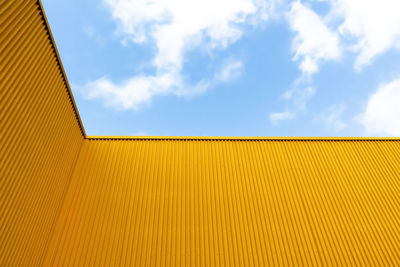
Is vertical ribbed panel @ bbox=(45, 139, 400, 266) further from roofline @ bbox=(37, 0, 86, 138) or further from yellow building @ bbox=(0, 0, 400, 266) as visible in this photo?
roofline @ bbox=(37, 0, 86, 138)

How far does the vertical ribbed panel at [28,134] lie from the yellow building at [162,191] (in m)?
0.03

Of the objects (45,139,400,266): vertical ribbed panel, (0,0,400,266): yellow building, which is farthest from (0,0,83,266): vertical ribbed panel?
(45,139,400,266): vertical ribbed panel

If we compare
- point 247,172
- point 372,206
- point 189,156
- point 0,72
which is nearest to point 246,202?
point 247,172

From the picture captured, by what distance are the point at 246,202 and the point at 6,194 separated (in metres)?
6.31

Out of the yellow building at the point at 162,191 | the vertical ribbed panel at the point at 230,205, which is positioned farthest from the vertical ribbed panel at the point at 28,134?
the vertical ribbed panel at the point at 230,205

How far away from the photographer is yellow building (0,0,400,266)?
530cm

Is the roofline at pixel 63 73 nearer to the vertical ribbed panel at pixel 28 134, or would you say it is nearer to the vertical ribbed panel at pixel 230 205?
the vertical ribbed panel at pixel 28 134

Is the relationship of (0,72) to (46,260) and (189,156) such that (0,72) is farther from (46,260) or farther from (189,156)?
(189,156)

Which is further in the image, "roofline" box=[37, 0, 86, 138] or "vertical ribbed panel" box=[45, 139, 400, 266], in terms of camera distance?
"vertical ribbed panel" box=[45, 139, 400, 266]

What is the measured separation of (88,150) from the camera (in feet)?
30.3

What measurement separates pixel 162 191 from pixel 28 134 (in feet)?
13.6

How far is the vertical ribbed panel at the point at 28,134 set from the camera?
186 inches

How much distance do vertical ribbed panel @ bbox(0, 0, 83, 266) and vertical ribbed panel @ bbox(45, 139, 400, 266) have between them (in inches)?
41.7

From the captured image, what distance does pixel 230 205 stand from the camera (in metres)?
7.76
